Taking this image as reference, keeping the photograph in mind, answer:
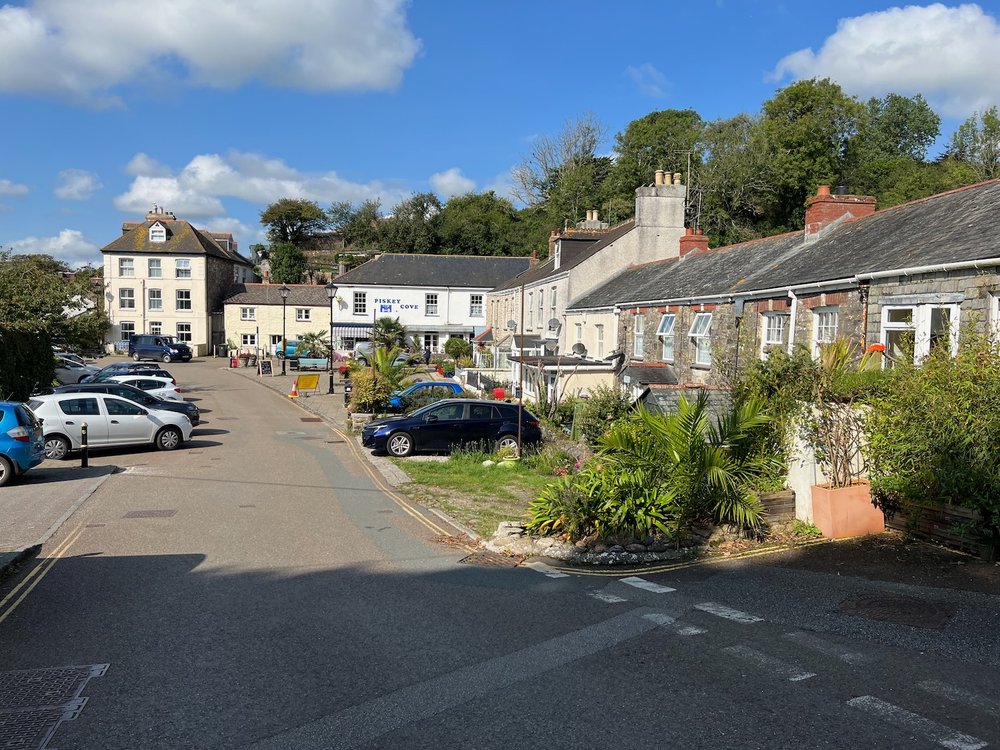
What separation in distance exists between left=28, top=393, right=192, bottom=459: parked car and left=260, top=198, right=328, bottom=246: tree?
69.2 meters

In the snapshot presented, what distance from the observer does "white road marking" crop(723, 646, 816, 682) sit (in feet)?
18.6

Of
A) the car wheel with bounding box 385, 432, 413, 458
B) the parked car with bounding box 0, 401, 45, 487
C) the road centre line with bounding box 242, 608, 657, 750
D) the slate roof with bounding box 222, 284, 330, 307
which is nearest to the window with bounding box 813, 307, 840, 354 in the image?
the car wheel with bounding box 385, 432, 413, 458

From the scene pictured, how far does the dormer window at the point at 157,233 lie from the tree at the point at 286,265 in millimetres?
16829

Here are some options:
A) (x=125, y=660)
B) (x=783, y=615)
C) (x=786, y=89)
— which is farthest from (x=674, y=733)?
(x=786, y=89)

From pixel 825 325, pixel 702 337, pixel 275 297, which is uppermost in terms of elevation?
pixel 275 297

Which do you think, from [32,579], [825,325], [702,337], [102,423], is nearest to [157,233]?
[102,423]

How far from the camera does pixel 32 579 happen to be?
9.06 m

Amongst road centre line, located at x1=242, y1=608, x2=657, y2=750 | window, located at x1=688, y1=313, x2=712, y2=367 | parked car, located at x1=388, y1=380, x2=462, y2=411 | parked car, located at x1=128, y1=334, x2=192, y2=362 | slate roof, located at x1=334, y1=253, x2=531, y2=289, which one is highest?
slate roof, located at x1=334, y1=253, x2=531, y2=289

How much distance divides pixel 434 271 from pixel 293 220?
3597cm

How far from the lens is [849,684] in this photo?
5480mm

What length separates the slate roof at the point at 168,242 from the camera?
61.0 m

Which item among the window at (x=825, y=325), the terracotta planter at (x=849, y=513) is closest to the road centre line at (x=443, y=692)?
the terracotta planter at (x=849, y=513)

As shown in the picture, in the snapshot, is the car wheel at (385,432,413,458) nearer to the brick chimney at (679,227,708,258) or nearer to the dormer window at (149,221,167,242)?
the brick chimney at (679,227,708,258)

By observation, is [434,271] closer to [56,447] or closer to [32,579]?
[56,447]
